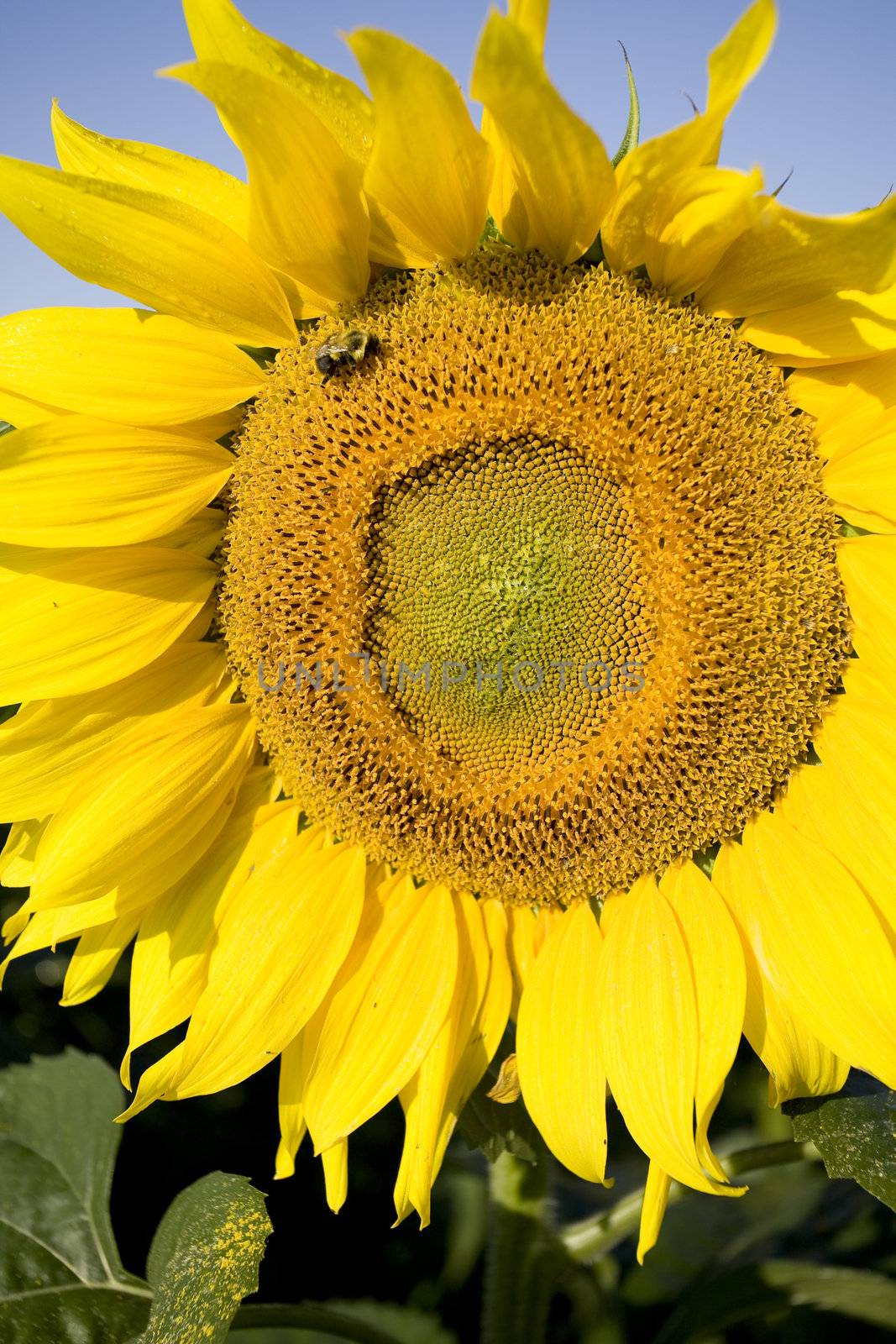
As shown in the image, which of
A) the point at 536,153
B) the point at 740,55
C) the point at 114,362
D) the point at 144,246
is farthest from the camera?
the point at 114,362

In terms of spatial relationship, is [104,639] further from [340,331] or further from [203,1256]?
[203,1256]

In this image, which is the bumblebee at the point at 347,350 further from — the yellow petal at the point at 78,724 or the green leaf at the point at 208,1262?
the green leaf at the point at 208,1262

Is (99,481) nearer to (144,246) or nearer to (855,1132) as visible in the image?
(144,246)

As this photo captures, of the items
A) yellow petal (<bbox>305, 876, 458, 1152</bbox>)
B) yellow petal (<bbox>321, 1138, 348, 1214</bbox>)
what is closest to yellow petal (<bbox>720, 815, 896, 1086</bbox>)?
yellow petal (<bbox>305, 876, 458, 1152</bbox>)

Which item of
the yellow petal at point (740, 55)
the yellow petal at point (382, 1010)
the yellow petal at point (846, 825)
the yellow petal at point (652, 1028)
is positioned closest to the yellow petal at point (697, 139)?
the yellow petal at point (740, 55)

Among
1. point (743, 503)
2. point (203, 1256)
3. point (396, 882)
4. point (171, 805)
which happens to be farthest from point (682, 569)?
point (203, 1256)

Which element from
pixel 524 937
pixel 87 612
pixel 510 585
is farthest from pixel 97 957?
pixel 510 585

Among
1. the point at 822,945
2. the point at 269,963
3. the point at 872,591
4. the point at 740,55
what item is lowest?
the point at 269,963
